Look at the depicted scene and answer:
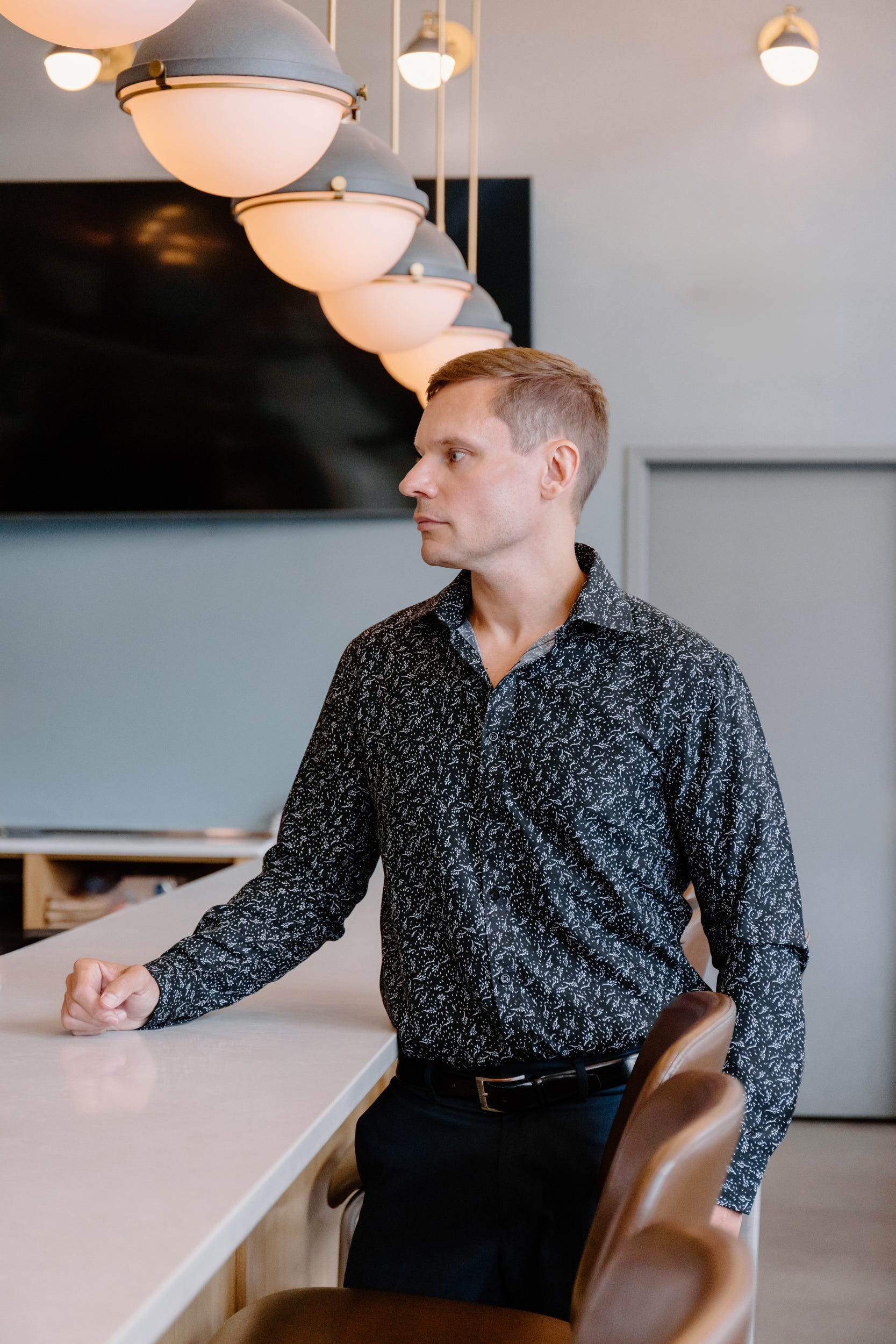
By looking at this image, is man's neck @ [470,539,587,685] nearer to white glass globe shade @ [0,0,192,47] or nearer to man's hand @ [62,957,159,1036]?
man's hand @ [62,957,159,1036]

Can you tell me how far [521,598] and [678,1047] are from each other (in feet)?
2.22

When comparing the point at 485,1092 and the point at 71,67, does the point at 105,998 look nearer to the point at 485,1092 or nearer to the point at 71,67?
the point at 485,1092

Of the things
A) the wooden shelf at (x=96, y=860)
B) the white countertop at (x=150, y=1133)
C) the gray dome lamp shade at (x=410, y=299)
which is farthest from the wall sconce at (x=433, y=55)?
the white countertop at (x=150, y=1133)

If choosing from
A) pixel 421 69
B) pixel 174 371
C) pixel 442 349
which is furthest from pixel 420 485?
pixel 174 371

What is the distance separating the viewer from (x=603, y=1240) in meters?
0.83

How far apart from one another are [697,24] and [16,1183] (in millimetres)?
4118

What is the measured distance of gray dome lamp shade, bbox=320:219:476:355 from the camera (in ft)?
7.14

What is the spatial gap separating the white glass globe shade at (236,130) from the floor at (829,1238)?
2470 mm

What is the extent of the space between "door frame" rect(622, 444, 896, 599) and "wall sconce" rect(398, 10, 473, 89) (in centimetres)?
127

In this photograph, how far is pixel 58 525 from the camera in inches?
171

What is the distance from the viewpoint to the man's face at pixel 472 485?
1487mm

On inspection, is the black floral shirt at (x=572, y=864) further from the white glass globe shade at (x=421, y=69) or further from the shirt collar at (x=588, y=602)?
the white glass globe shade at (x=421, y=69)

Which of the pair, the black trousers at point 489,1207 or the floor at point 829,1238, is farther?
the floor at point 829,1238

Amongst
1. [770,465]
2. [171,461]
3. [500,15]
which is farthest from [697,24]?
[171,461]
